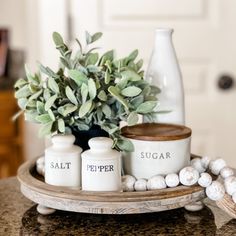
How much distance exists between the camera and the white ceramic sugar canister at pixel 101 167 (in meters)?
1.00

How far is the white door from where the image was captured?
7.50ft

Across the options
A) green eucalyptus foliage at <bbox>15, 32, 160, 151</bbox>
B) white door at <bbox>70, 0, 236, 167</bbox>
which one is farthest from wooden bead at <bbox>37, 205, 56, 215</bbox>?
white door at <bbox>70, 0, 236, 167</bbox>

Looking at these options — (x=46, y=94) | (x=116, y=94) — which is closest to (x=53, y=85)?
(x=46, y=94)

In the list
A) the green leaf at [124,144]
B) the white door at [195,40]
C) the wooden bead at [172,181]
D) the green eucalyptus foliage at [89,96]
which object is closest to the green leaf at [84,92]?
the green eucalyptus foliage at [89,96]

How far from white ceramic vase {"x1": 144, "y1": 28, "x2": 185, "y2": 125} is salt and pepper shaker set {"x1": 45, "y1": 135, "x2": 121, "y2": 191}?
201mm

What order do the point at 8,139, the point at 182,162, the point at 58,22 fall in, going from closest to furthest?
the point at 182,162 < the point at 58,22 < the point at 8,139

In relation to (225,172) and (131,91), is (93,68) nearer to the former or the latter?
(131,91)

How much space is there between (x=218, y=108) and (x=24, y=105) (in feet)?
4.75

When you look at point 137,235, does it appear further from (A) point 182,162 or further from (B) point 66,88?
(B) point 66,88

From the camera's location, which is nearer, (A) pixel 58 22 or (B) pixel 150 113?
(B) pixel 150 113

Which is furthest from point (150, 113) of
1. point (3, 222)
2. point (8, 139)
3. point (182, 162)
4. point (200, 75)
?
point (8, 139)

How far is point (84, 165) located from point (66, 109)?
114 millimetres

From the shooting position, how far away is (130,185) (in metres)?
1.05

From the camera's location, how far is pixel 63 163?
1.04m
